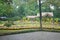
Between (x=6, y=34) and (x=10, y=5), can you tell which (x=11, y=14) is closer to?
(x=10, y=5)

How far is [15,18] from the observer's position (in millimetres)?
5434

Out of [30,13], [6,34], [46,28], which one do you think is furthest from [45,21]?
[6,34]

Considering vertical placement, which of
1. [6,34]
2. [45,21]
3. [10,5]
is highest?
[10,5]

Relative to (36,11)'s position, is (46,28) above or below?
below

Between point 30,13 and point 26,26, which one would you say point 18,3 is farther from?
point 26,26

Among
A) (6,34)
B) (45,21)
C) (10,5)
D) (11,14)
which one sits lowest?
(6,34)

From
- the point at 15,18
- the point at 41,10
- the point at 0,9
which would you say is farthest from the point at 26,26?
the point at 0,9

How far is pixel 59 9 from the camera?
5.39 metres

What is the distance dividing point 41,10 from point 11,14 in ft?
3.99

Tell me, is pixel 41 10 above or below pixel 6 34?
above

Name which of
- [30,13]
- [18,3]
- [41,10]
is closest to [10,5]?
[18,3]

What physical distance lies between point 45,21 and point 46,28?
294 millimetres

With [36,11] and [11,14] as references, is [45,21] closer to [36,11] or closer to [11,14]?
[36,11]

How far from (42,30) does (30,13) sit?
34.1 inches
